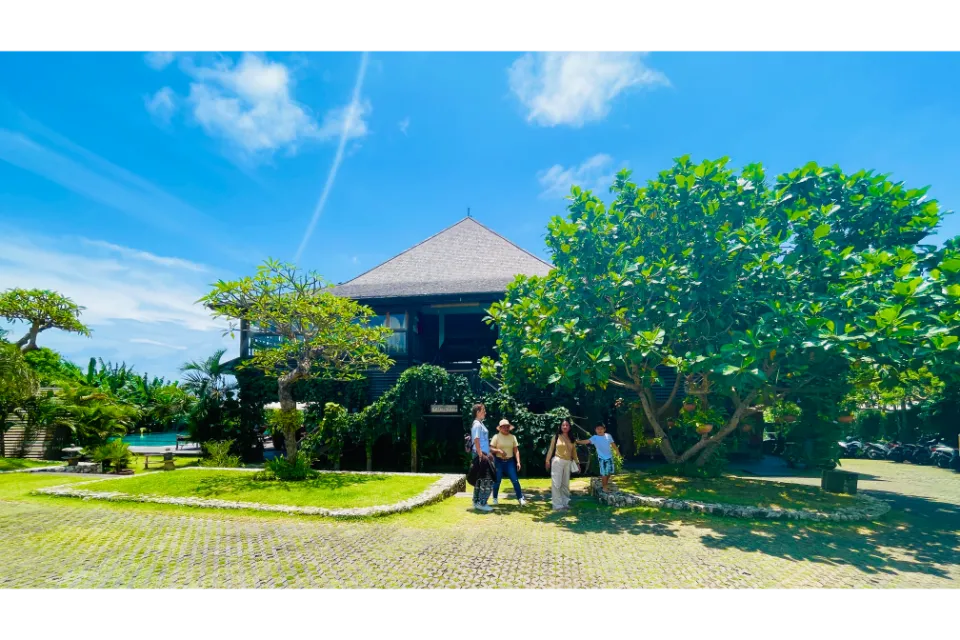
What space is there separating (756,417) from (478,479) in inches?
465

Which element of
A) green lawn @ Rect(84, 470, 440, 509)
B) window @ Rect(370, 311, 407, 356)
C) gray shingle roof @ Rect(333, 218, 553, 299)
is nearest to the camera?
green lawn @ Rect(84, 470, 440, 509)

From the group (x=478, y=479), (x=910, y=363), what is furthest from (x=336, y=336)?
(x=910, y=363)

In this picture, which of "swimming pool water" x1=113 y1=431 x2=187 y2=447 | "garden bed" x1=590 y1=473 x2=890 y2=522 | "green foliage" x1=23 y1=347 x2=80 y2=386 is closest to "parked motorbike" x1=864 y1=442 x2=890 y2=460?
"garden bed" x1=590 y1=473 x2=890 y2=522

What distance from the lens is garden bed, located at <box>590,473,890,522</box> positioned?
8.38 m

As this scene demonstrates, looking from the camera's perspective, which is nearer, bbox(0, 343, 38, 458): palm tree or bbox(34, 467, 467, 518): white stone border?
bbox(34, 467, 467, 518): white stone border

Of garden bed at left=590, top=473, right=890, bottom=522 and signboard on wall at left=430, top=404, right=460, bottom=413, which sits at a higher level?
signboard on wall at left=430, top=404, right=460, bottom=413

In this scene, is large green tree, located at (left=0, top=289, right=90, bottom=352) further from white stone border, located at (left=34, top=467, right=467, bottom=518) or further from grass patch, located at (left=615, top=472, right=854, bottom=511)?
grass patch, located at (left=615, top=472, right=854, bottom=511)

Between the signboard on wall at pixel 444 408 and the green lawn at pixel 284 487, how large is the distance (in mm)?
2288

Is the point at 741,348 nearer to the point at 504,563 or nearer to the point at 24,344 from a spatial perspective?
the point at 504,563

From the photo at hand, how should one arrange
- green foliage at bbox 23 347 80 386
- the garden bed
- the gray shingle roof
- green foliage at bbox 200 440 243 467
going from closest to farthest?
1. the garden bed
2. green foliage at bbox 200 440 243 467
3. the gray shingle roof
4. green foliage at bbox 23 347 80 386

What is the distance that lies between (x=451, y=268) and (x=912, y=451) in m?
20.4

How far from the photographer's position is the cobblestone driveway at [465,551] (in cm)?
521

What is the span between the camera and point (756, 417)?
15.9 metres

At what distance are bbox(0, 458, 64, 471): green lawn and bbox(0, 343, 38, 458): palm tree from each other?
Result: 4.06 feet
